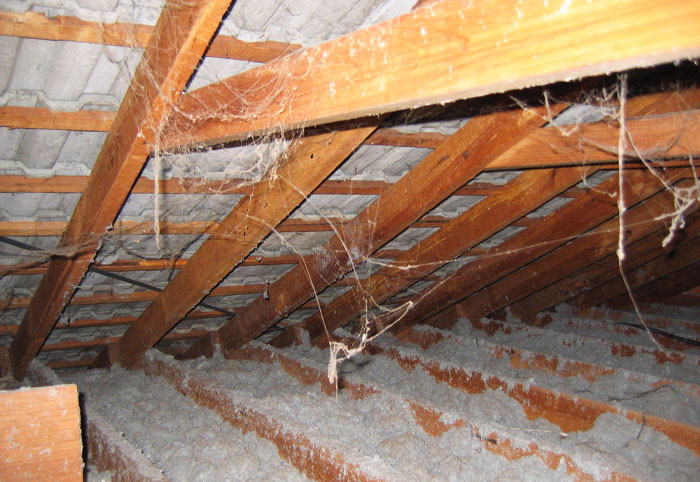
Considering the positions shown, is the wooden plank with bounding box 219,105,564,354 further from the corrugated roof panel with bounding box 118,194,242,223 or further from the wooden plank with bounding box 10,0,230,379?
the wooden plank with bounding box 10,0,230,379

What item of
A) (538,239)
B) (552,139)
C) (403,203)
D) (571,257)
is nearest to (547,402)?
(538,239)

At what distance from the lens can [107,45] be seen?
139cm

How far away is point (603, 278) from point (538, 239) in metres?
1.64

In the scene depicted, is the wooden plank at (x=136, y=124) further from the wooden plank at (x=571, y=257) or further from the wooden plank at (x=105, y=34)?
the wooden plank at (x=571, y=257)

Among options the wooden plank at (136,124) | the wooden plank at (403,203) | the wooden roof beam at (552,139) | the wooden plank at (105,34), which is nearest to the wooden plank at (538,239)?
the wooden roof beam at (552,139)

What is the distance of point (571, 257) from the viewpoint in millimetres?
3545

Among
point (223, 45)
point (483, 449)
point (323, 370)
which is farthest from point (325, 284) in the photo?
point (223, 45)

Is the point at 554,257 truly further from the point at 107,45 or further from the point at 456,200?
the point at 107,45

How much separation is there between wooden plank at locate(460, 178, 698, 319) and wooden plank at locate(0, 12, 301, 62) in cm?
192

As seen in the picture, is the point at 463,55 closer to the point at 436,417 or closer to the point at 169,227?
the point at 169,227

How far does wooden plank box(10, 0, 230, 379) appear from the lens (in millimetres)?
1229

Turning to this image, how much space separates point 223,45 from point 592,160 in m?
1.38

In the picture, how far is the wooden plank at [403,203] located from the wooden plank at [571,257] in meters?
1.00

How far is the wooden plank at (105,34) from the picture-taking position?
1.25 metres
